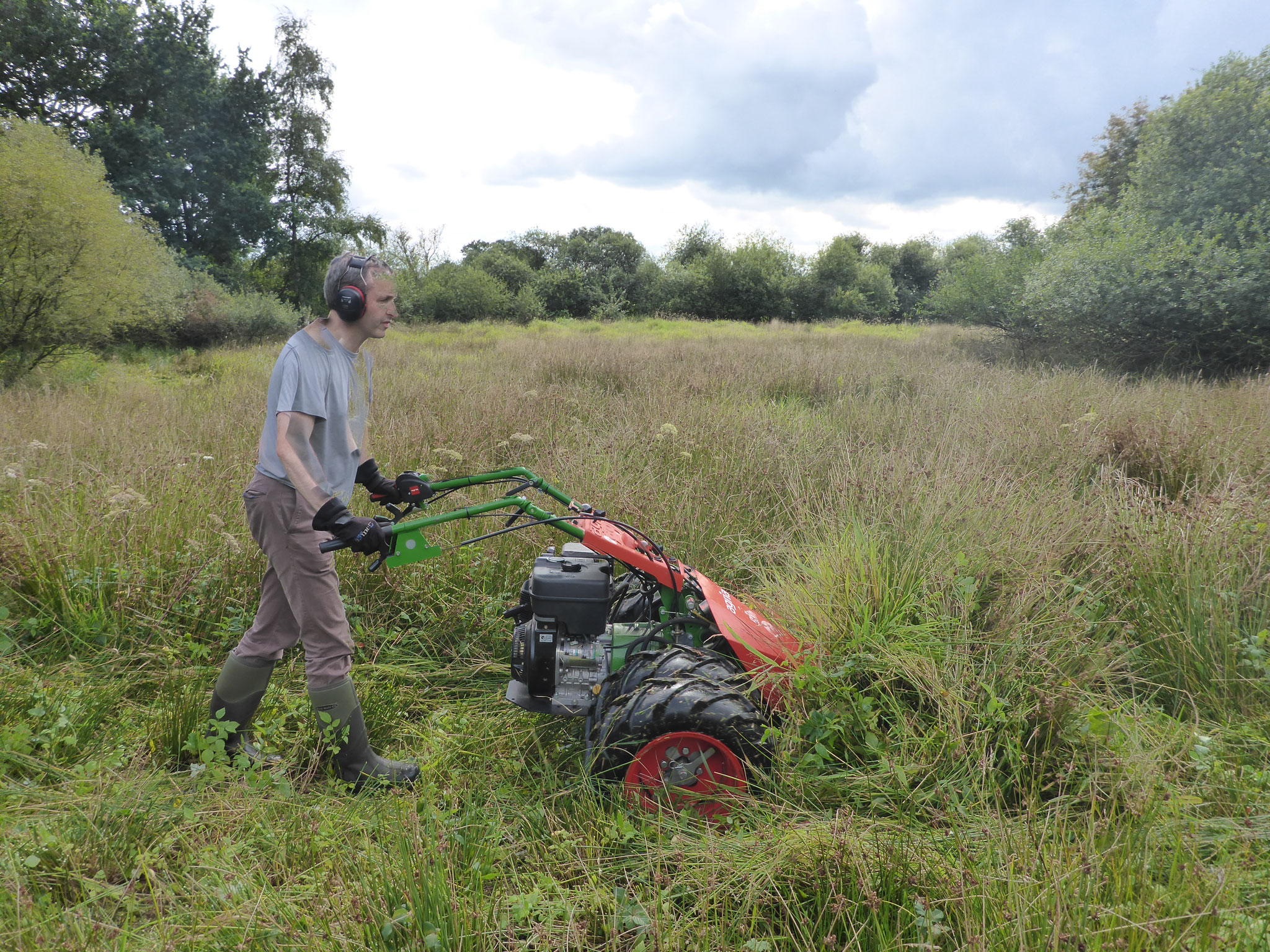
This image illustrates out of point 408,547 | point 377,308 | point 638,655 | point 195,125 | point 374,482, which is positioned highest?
point 195,125

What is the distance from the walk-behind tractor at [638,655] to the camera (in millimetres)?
2361

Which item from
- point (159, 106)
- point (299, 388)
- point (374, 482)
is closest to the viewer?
point (299, 388)

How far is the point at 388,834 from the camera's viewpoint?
2141mm

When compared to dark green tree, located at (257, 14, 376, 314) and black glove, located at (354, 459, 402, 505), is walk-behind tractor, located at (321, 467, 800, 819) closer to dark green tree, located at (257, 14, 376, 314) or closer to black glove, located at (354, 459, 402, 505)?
black glove, located at (354, 459, 402, 505)

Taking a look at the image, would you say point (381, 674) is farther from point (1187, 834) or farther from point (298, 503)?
point (1187, 834)

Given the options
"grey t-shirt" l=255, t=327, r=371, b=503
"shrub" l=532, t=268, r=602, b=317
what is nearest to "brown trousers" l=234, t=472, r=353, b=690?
"grey t-shirt" l=255, t=327, r=371, b=503

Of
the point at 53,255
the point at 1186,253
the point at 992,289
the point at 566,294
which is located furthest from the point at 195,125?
the point at 1186,253

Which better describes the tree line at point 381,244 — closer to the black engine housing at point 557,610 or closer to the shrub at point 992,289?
the shrub at point 992,289

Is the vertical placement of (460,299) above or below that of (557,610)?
above

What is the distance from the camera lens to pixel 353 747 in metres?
2.83

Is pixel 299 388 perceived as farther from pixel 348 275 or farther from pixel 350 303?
pixel 348 275

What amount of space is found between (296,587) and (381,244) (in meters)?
34.8

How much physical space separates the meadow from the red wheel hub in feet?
0.31

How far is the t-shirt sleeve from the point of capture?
2.54m
